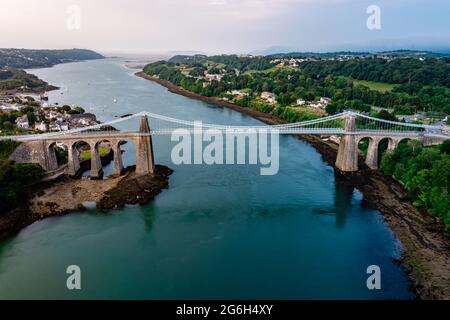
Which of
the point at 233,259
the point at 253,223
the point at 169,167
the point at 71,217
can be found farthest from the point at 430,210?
the point at 71,217

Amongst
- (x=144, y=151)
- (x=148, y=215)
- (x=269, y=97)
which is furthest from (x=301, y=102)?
(x=148, y=215)

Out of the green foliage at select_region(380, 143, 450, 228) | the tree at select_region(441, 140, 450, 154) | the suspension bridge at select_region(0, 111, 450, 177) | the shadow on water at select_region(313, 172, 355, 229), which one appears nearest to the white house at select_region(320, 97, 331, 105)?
the suspension bridge at select_region(0, 111, 450, 177)

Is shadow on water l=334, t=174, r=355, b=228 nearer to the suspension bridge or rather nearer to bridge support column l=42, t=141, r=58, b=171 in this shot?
the suspension bridge

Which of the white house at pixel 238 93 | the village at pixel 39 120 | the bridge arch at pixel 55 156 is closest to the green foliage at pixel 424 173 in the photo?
the bridge arch at pixel 55 156

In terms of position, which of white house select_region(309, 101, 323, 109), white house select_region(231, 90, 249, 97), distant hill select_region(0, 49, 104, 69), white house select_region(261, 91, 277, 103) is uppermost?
distant hill select_region(0, 49, 104, 69)

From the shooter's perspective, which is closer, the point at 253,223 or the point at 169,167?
the point at 253,223

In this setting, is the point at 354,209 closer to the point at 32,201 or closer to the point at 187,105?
the point at 32,201
